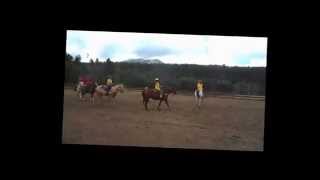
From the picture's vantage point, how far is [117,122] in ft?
15.9

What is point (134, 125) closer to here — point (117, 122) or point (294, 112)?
point (117, 122)

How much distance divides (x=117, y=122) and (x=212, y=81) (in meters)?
1.04

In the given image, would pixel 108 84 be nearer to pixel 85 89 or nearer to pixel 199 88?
pixel 85 89

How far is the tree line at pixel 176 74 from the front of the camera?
15.8 feet

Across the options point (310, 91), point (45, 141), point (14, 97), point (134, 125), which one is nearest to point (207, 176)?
point (134, 125)

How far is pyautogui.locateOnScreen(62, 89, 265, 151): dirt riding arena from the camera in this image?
482cm

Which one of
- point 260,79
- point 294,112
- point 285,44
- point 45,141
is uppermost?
point 285,44

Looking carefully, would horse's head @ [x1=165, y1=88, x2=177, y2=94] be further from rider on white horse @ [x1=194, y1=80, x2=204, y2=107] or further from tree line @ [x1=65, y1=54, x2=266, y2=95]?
rider on white horse @ [x1=194, y1=80, x2=204, y2=107]

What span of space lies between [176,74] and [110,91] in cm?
69

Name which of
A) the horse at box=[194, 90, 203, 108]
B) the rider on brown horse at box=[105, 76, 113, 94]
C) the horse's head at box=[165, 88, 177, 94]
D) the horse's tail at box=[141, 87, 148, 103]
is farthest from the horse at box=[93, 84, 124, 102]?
the horse at box=[194, 90, 203, 108]

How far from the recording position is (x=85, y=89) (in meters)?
4.83

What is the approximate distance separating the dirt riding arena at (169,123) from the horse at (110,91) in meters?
0.05

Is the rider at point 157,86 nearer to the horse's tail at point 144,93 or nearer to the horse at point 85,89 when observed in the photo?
the horse's tail at point 144,93

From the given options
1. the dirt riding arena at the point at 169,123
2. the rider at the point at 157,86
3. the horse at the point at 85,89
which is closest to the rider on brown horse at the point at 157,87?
the rider at the point at 157,86
